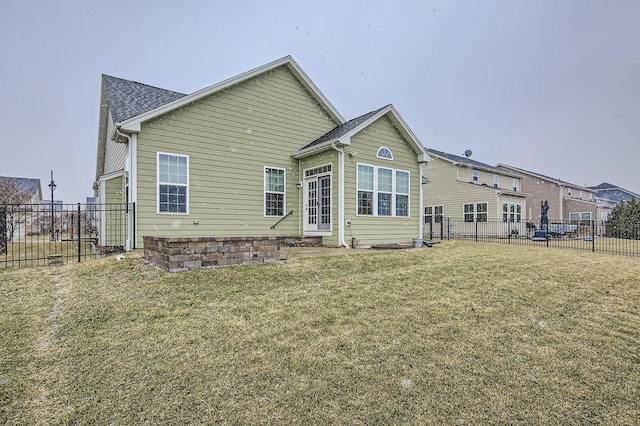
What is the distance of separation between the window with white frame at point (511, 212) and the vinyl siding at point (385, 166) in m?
12.9

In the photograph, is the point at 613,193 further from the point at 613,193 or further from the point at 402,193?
the point at 402,193

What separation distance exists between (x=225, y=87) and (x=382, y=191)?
244 inches

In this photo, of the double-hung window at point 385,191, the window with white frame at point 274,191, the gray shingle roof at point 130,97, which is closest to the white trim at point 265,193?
the window with white frame at point 274,191

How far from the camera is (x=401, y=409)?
272 centimetres

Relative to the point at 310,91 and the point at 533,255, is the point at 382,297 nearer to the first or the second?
the point at 533,255

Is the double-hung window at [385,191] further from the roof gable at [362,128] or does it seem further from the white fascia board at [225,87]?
the white fascia board at [225,87]

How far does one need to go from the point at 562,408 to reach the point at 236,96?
10882 mm

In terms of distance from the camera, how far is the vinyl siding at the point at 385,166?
10375mm

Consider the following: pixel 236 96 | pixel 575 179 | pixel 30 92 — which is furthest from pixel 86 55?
pixel 575 179

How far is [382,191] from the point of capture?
11.3m

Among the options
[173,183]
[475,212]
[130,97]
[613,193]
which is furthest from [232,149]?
[613,193]

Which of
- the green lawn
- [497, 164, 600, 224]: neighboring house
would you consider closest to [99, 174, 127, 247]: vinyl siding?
the green lawn

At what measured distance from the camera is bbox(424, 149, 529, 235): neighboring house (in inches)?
867

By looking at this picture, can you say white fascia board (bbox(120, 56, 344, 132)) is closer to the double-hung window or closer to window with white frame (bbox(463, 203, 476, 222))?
the double-hung window
